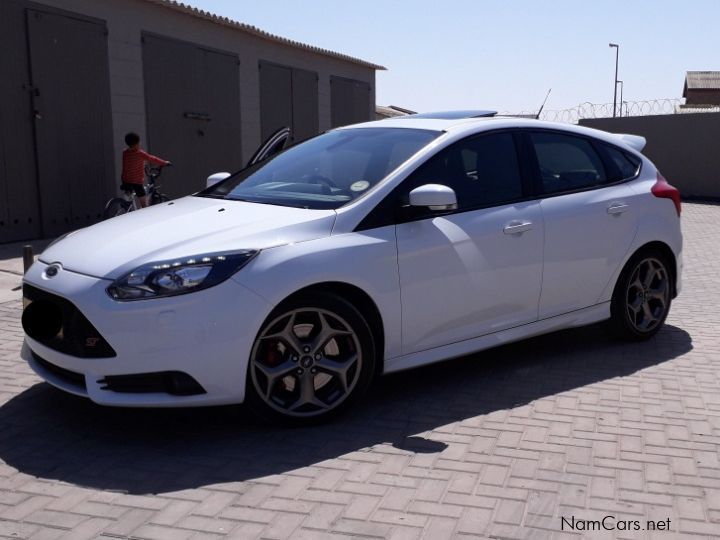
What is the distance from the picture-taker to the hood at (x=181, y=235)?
161 inches

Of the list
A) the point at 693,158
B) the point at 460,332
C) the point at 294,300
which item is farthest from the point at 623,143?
the point at 693,158

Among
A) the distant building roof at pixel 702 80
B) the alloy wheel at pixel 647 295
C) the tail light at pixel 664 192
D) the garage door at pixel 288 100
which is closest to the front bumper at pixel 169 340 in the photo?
the alloy wheel at pixel 647 295

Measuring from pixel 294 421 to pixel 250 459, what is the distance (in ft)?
1.33

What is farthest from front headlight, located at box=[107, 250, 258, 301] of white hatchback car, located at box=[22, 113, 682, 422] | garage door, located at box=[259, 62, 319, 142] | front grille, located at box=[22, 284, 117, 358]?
garage door, located at box=[259, 62, 319, 142]

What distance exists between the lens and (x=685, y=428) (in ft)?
14.8

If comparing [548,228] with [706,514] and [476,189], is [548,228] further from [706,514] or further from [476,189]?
[706,514]

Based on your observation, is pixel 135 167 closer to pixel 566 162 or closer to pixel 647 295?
pixel 566 162

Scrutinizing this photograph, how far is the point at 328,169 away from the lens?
5.15 m

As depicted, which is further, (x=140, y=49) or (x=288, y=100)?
(x=288, y=100)

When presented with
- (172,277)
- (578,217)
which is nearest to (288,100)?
(578,217)

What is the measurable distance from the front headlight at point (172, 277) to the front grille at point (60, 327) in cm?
23

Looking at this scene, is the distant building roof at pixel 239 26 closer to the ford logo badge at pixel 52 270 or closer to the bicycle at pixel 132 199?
the bicycle at pixel 132 199

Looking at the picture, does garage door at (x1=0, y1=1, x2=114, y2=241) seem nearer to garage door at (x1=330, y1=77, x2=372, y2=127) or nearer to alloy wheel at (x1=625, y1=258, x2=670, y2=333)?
alloy wheel at (x1=625, y1=258, x2=670, y2=333)

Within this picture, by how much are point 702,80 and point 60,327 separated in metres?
49.8
